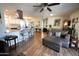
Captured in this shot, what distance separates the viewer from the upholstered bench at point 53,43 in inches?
81.8

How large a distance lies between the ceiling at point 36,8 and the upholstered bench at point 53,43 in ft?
1.58

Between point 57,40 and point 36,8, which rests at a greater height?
point 36,8

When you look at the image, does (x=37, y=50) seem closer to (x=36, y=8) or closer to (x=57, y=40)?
(x=57, y=40)

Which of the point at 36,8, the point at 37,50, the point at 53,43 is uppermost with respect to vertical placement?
the point at 36,8

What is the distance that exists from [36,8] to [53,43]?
747 mm

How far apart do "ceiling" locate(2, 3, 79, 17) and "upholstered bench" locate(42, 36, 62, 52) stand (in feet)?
1.58

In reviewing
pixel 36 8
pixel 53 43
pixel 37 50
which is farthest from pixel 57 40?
pixel 36 8

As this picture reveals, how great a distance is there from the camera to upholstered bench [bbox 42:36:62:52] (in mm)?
2078

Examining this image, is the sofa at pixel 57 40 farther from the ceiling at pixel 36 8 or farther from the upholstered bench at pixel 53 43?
the ceiling at pixel 36 8

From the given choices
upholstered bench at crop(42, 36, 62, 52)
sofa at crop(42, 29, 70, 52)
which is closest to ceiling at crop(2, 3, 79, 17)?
sofa at crop(42, 29, 70, 52)

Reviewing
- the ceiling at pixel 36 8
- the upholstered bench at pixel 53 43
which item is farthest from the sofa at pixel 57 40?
the ceiling at pixel 36 8

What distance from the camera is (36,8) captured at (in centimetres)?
204

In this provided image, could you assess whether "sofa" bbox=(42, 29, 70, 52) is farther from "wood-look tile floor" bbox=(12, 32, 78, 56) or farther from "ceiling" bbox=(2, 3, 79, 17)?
"ceiling" bbox=(2, 3, 79, 17)

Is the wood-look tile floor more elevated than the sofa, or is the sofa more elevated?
the sofa
